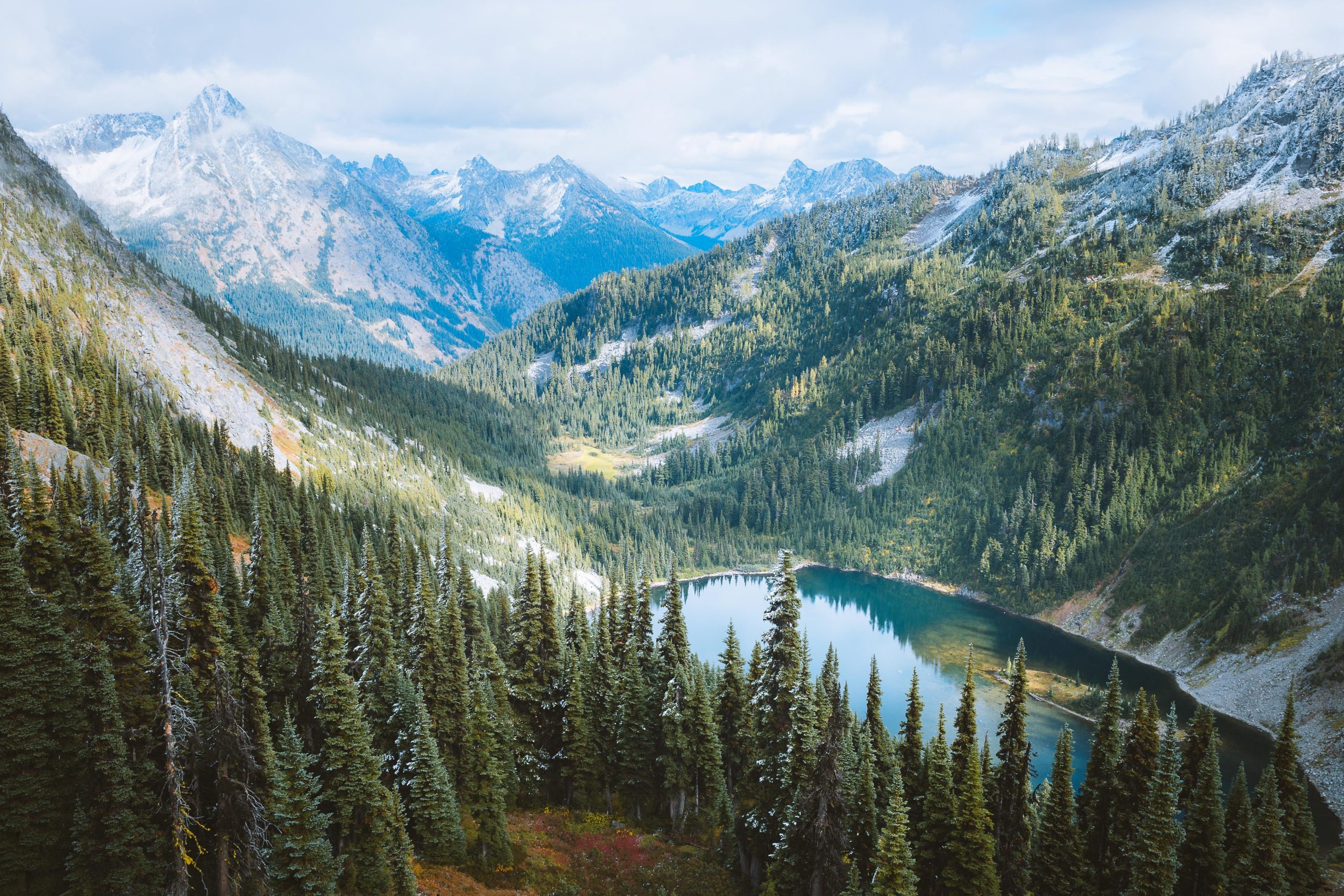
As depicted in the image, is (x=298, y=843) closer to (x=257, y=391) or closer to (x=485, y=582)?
(x=485, y=582)

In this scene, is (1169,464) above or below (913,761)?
above

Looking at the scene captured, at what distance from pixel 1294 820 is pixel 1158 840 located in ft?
40.0

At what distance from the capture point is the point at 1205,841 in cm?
3706

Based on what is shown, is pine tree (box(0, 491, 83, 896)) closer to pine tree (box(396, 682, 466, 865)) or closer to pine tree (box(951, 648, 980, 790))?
pine tree (box(396, 682, 466, 865))

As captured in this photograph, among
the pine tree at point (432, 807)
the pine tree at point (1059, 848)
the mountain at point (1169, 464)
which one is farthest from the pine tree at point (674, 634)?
the mountain at point (1169, 464)

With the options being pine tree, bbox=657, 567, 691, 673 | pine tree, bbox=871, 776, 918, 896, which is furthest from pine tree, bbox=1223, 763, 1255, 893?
pine tree, bbox=657, 567, 691, 673

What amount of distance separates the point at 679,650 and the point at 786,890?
1871cm

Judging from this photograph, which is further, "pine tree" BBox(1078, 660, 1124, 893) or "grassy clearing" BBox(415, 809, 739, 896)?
"grassy clearing" BBox(415, 809, 739, 896)

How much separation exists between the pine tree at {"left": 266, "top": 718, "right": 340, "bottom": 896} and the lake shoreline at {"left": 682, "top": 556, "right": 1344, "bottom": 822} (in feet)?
187

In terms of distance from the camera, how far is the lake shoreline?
69.9 m

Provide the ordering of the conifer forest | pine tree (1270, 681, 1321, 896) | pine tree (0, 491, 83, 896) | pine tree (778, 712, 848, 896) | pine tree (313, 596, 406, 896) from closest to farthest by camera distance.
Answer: pine tree (0, 491, 83, 896), pine tree (778, 712, 848, 896), the conifer forest, pine tree (313, 596, 406, 896), pine tree (1270, 681, 1321, 896)

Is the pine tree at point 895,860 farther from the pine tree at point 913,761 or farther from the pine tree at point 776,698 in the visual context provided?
the pine tree at point 913,761

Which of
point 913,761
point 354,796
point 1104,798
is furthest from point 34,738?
point 1104,798

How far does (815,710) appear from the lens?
3909 centimetres
